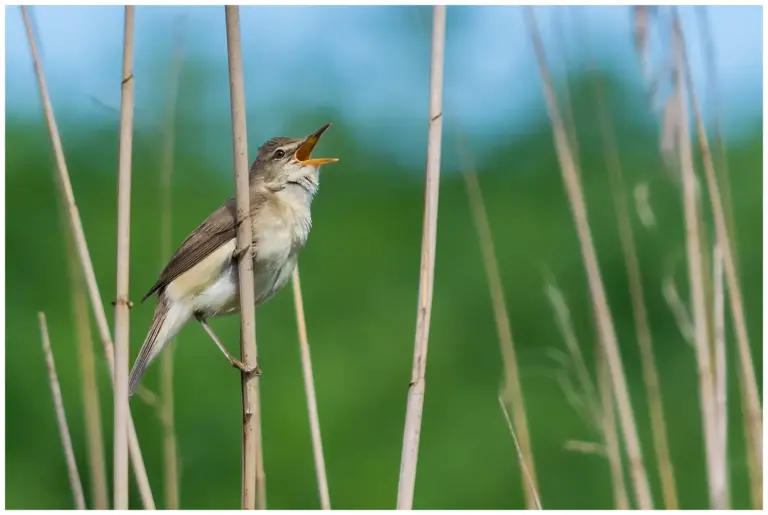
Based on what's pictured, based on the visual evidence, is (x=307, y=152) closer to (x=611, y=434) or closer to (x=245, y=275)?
(x=245, y=275)

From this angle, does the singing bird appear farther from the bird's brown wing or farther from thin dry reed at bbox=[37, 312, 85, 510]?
thin dry reed at bbox=[37, 312, 85, 510]

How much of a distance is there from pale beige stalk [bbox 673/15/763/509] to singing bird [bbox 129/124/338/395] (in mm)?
1172

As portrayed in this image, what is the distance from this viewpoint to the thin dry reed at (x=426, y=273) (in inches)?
96.3

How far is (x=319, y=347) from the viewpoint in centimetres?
811

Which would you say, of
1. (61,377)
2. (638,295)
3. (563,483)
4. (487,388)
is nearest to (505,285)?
(487,388)

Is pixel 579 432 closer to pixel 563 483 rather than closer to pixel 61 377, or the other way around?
pixel 563 483

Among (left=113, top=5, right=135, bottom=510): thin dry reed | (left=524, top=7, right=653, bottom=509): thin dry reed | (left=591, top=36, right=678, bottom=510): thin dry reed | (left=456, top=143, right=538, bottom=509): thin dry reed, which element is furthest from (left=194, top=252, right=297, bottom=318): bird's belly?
(left=591, top=36, right=678, bottom=510): thin dry reed

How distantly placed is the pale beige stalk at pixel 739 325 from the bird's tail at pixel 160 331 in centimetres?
179

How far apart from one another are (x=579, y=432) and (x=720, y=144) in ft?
15.2

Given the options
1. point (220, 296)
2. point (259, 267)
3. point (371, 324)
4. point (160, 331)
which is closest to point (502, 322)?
point (259, 267)

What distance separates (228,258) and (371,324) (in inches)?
209

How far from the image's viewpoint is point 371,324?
8.52m

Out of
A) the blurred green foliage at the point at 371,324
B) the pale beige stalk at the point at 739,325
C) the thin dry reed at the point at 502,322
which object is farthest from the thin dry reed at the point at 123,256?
the blurred green foliage at the point at 371,324

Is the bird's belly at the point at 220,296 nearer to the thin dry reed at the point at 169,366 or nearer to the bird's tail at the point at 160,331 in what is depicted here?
the bird's tail at the point at 160,331
